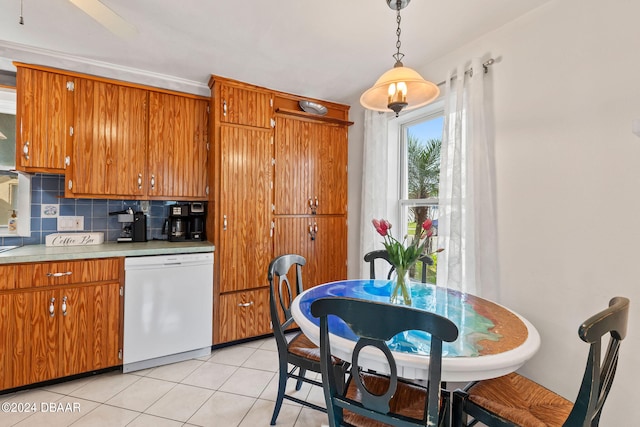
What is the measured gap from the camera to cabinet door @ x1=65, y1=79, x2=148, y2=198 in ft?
7.91

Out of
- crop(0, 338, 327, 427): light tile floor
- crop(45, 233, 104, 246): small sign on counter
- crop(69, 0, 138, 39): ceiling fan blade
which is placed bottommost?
crop(0, 338, 327, 427): light tile floor

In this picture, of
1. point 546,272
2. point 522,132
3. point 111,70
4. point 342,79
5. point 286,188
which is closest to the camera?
point 546,272

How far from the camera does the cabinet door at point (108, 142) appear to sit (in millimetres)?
2410

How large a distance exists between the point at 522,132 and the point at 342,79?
1.60 m

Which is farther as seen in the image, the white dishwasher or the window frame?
the window frame

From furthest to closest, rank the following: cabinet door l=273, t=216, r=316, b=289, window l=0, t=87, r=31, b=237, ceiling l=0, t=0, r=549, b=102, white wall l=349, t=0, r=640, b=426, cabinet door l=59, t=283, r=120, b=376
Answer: cabinet door l=273, t=216, r=316, b=289, window l=0, t=87, r=31, b=237, cabinet door l=59, t=283, r=120, b=376, ceiling l=0, t=0, r=549, b=102, white wall l=349, t=0, r=640, b=426

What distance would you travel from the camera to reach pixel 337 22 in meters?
1.89

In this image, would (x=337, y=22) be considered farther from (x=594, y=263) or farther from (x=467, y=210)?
(x=594, y=263)

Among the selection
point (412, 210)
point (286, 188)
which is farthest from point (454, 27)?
point (286, 188)

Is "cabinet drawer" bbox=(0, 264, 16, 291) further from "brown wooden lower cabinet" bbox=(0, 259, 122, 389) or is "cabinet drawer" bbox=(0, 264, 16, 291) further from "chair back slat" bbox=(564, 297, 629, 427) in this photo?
"chair back slat" bbox=(564, 297, 629, 427)

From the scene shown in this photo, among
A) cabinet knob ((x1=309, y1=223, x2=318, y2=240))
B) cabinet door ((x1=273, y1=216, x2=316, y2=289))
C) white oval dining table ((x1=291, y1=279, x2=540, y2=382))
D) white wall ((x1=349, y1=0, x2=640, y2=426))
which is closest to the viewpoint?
white oval dining table ((x1=291, y1=279, x2=540, y2=382))

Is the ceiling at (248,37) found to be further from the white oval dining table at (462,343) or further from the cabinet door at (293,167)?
the white oval dining table at (462,343)

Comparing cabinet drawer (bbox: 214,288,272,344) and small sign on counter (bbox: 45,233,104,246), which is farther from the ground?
small sign on counter (bbox: 45,233,104,246)

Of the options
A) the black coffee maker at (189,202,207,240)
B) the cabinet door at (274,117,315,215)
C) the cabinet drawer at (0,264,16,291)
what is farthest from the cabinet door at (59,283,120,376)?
the cabinet door at (274,117,315,215)
